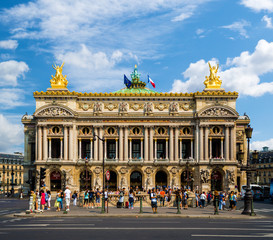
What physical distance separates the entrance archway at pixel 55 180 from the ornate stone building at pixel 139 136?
19 cm

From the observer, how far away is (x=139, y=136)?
89.4 metres

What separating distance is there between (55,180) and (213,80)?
121 feet

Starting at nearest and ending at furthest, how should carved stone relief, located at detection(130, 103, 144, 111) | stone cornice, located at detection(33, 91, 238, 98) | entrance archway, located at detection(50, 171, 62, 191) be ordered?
entrance archway, located at detection(50, 171, 62, 191), stone cornice, located at detection(33, 91, 238, 98), carved stone relief, located at detection(130, 103, 144, 111)

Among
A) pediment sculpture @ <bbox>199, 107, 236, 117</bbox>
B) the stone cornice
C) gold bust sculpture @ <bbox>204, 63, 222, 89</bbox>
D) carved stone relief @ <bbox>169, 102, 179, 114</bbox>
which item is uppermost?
gold bust sculpture @ <bbox>204, 63, 222, 89</bbox>

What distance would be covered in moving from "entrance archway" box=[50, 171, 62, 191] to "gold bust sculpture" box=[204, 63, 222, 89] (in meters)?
34.1

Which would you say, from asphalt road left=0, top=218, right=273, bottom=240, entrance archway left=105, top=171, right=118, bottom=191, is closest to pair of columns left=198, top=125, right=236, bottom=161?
entrance archway left=105, top=171, right=118, bottom=191

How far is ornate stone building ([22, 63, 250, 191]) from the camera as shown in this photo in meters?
87.6

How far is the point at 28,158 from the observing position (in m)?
94.6

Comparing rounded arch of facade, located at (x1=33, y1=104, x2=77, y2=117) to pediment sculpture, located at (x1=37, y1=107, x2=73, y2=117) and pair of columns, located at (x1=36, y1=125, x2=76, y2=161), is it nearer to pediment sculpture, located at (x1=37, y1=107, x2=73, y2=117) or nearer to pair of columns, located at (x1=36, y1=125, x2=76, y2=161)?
pediment sculpture, located at (x1=37, y1=107, x2=73, y2=117)

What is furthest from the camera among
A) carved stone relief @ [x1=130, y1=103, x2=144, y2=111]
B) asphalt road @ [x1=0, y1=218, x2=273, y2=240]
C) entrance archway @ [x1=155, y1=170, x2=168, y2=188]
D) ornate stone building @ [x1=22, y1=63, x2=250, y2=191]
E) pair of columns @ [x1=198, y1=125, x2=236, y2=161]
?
carved stone relief @ [x1=130, y1=103, x2=144, y2=111]

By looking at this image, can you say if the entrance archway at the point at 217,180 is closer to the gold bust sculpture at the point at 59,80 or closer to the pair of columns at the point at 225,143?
the pair of columns at the point at 225,143

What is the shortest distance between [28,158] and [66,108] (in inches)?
595
